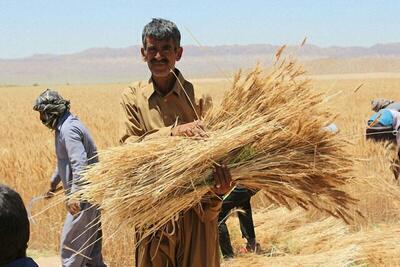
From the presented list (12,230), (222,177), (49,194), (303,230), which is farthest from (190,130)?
(303,230)

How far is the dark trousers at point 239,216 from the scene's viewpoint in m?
5.16

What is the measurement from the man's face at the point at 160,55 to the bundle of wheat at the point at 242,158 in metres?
0.30

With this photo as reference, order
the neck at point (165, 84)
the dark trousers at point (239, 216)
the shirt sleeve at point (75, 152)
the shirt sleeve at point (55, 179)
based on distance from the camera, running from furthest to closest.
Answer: the dark trousers at point (239, 216) < the shirt sleeve at point (55, 179) < the shirt sleeve at point (75, 152) < the neck at point (165, 84)

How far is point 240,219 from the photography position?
215 inches

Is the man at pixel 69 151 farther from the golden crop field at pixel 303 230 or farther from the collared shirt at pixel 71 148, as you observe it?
the golden crop field at pixel 303 230

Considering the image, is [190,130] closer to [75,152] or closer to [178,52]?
[178,52]

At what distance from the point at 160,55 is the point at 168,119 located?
297mm

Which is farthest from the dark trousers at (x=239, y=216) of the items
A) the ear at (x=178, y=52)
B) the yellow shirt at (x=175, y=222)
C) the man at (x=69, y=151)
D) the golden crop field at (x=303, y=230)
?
the ear at (x=178, y=52)

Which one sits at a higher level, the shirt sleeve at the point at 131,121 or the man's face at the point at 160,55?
the man's face at the point at 160,55

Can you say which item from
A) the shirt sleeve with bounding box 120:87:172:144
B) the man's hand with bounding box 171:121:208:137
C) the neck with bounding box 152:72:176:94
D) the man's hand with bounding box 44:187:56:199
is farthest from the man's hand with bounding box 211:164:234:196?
the man's hand with bounding box 44:187:56:199

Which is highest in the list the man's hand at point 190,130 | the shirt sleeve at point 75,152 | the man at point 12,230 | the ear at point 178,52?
the ear at point 178,52

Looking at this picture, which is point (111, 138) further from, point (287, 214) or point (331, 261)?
point (331, 261)

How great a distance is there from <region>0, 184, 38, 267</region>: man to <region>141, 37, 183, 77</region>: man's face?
132 centimetres

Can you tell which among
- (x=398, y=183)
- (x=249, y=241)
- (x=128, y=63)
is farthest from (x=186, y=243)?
(x=128, y=63)
